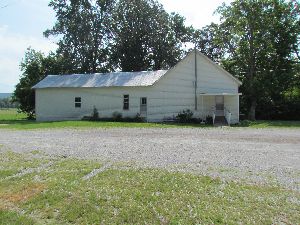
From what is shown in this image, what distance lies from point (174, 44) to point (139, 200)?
4870 centimetres

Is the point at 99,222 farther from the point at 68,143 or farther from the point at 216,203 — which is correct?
the point at 68,143

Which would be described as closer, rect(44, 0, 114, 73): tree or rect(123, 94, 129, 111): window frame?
rect(123, 94, 129, 111): window frame

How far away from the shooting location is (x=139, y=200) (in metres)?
7.16

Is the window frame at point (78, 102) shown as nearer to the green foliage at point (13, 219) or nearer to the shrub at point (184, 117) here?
the shrub at point (184, 117)

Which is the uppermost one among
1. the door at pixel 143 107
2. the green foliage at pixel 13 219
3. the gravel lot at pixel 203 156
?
the door at pixel 143 107

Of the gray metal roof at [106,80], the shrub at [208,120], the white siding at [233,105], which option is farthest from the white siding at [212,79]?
the gray metal roof at [106,80]

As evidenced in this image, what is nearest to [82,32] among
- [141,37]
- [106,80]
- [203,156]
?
[141,37]

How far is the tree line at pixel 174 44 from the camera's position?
131ft

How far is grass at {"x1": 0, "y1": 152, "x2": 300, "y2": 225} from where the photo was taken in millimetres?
6391

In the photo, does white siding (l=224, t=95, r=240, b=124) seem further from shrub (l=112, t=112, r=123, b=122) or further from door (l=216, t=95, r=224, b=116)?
shrub (l=112, t=112, r=123, b=122)

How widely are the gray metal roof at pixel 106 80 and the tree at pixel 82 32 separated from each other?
1298cm

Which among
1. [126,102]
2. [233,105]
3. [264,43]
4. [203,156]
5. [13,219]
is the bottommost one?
[13,219]

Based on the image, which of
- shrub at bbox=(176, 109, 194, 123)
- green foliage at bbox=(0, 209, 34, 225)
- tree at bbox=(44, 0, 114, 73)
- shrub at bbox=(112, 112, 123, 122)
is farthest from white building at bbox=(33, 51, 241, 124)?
green foliage at bbox=(0, 209, 34, 225)

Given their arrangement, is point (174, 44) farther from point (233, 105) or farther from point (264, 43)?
point (233, 105)
